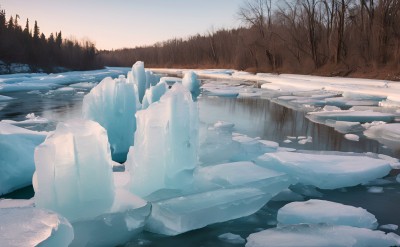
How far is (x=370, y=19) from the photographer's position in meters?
25.4

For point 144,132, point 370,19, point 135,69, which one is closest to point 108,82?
point 144,132

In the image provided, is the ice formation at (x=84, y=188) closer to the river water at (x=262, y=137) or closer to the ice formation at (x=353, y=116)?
the river water at (x=262, y=137)

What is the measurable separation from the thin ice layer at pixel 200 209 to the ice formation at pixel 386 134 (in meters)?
4.42

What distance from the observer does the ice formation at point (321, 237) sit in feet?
9.11

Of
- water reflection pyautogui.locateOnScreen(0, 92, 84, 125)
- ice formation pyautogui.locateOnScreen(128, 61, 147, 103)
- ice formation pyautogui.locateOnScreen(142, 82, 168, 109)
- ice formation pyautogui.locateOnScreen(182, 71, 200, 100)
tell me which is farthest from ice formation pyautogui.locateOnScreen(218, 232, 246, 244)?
ice formation pyautogui.locateOnScreen(182, 71, 200, 100)

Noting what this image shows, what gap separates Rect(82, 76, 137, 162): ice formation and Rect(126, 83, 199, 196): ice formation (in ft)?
9.42

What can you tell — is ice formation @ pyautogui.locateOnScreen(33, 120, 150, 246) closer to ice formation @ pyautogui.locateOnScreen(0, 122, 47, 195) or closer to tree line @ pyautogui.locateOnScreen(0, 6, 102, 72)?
ice formation @ pyautogui.locateOnScreen(0, 122, 47, 195)

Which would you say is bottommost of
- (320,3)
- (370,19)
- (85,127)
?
(85,127)

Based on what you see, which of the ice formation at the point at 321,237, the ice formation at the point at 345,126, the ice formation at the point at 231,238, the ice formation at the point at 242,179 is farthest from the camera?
the ice formation at the point at 345,126

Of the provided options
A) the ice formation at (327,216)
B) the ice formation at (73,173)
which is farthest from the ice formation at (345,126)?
the ice formation at (73,173)

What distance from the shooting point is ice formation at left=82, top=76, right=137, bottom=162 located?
636cm

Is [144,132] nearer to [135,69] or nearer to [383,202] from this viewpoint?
[383,202]

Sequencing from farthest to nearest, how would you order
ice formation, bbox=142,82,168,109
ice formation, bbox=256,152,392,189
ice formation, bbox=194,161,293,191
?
ice formation, bbox=142,82,168,109, ice formation, bbox=256,152,392,189, ice formation, bbox=194,161,293,191

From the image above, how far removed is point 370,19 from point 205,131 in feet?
76.6
